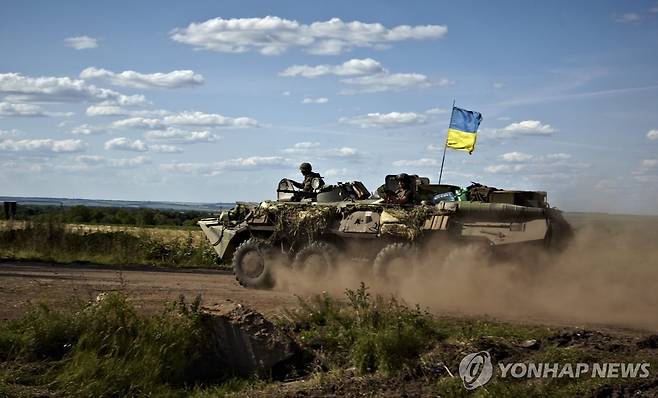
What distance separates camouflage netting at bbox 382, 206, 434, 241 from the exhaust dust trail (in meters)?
0.54

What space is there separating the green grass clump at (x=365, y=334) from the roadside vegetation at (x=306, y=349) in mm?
16

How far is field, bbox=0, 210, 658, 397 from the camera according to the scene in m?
10.5

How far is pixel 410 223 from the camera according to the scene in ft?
58.9

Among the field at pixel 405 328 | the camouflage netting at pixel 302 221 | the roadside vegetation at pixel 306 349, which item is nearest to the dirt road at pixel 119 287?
the field at pixel 405 328

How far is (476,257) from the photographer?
56.0ft

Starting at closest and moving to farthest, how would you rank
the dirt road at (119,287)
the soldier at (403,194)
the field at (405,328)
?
the field at (405,328)
the dirt road at (119,287)
the soldier at (403,194)

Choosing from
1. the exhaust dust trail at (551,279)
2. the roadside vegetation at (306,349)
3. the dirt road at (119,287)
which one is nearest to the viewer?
the roadside vegetation at (306,349)

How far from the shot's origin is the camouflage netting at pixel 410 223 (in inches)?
703

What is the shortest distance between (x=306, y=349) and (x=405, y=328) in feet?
4.56

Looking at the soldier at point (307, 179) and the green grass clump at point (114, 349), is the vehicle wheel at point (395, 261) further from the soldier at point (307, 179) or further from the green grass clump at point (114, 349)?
the green grass clump at point (114, 349)

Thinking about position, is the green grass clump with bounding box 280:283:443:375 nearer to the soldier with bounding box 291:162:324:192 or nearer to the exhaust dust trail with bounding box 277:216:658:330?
the exhaust dust trail with bounding box 277:216:658:330

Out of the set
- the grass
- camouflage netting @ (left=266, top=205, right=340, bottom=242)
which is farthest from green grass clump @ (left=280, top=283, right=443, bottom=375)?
the grass

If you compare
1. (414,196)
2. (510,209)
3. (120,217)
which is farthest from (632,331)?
(120,217)

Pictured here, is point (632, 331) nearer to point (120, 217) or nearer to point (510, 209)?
point (510, 209)
